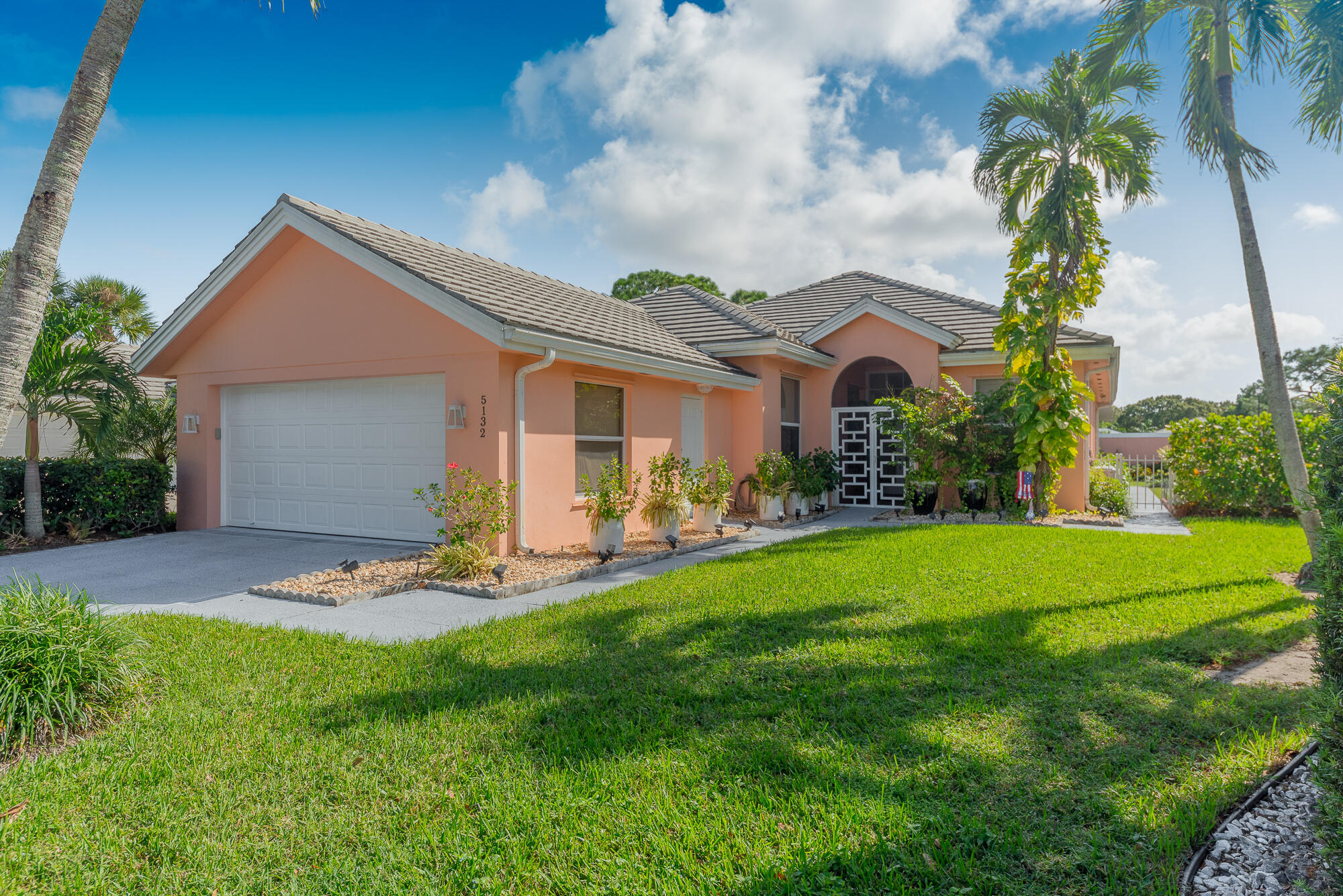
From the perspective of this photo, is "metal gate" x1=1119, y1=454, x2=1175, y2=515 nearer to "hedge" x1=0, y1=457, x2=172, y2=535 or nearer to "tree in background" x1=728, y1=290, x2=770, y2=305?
"tree in background" x1=728, y1=290, x2=770, y2=305

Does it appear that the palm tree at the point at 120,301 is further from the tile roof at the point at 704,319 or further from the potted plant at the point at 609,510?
the potted plant at the point at 609,510

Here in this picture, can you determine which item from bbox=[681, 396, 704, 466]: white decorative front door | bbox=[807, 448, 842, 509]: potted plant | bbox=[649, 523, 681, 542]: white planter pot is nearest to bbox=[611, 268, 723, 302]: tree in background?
bbox=[807, 448, 842, 509]: potted plant

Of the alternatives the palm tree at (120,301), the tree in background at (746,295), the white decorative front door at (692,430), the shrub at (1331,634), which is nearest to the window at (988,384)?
the white decorative front door at (692,430)

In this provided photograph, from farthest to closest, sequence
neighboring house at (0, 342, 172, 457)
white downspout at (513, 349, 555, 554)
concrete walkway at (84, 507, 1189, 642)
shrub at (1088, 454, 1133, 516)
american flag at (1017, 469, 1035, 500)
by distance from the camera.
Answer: neighboring house at (0, 342, 172, 457), shrub at (1088, 454, 1133, 516), american flag at (1017, 469, 1035, 500), white downspout at (513, 349, 555, 554), concrete walkway at (84, 507, 1189, 642)

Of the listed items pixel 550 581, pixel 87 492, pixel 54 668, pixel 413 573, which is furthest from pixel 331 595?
pixel 87 492

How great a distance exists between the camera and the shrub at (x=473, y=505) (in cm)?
842

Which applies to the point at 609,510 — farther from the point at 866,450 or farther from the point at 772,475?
the point at 866,450

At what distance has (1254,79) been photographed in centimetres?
739

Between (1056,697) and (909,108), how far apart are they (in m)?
13.7

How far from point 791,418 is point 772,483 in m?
2.66

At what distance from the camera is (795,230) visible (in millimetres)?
17516

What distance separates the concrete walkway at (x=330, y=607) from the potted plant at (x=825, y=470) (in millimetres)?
5396

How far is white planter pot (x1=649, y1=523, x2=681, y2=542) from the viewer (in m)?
10.6

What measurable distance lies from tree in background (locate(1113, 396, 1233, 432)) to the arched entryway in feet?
188
